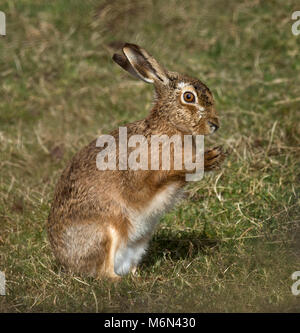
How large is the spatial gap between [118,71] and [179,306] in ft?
16.3

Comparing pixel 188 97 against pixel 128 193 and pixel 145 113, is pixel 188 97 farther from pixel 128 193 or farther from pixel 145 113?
pixel 145 113

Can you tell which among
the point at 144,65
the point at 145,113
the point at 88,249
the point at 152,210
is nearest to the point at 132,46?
the point at 144,65

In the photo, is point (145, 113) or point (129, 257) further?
point (145, 113)

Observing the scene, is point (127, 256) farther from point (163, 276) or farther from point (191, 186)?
point (191, 186)

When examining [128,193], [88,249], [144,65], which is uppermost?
[144,65]

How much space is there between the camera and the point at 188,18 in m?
9.89

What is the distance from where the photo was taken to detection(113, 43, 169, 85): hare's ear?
5.48 meters

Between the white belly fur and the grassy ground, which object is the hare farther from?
the grassy ground

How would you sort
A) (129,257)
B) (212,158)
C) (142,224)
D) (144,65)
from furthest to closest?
1. (129,257)
2. (144,65)
3. (142,224)
4. (212,158)

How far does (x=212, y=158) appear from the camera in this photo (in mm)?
5305

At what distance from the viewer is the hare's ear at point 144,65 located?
548cm

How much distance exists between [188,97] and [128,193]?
0.87 m

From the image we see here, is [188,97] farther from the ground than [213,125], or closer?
farther from the ground

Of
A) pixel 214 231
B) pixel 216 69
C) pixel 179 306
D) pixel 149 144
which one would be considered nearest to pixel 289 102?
pixel 216 69
